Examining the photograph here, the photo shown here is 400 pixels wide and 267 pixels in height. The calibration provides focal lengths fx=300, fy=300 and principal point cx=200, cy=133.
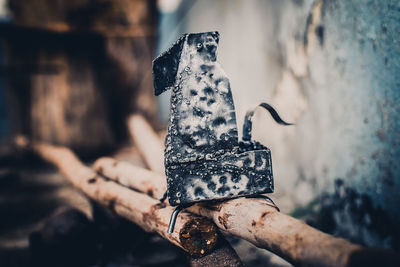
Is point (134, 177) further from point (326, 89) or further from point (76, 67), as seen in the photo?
point (76, 67)

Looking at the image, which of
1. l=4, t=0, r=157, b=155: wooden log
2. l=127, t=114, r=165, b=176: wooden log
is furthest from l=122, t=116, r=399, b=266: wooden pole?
l=4, t=0, r=157, b=155: wooden log

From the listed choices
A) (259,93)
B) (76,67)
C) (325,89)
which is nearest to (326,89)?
(325,89)

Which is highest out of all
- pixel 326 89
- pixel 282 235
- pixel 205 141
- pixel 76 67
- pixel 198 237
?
pixel 76 67

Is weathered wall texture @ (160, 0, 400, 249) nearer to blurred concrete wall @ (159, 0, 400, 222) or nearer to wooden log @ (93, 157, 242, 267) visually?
blurred concrete wall @ (159, 0, 400, 222)

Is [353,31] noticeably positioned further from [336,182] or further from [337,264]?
[337,264]

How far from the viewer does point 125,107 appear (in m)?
4.11

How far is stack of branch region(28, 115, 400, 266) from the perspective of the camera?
0.72 m

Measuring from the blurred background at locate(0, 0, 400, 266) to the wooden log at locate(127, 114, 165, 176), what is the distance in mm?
457

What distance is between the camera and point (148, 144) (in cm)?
271

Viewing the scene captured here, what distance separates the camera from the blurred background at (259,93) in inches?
54.2

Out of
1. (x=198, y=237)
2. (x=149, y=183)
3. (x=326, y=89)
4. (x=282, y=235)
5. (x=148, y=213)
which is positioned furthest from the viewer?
(x=326, y=89)

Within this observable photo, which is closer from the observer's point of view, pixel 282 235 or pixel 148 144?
pixel 282 235

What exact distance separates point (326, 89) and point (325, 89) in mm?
12

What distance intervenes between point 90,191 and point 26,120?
2798 millimetres
